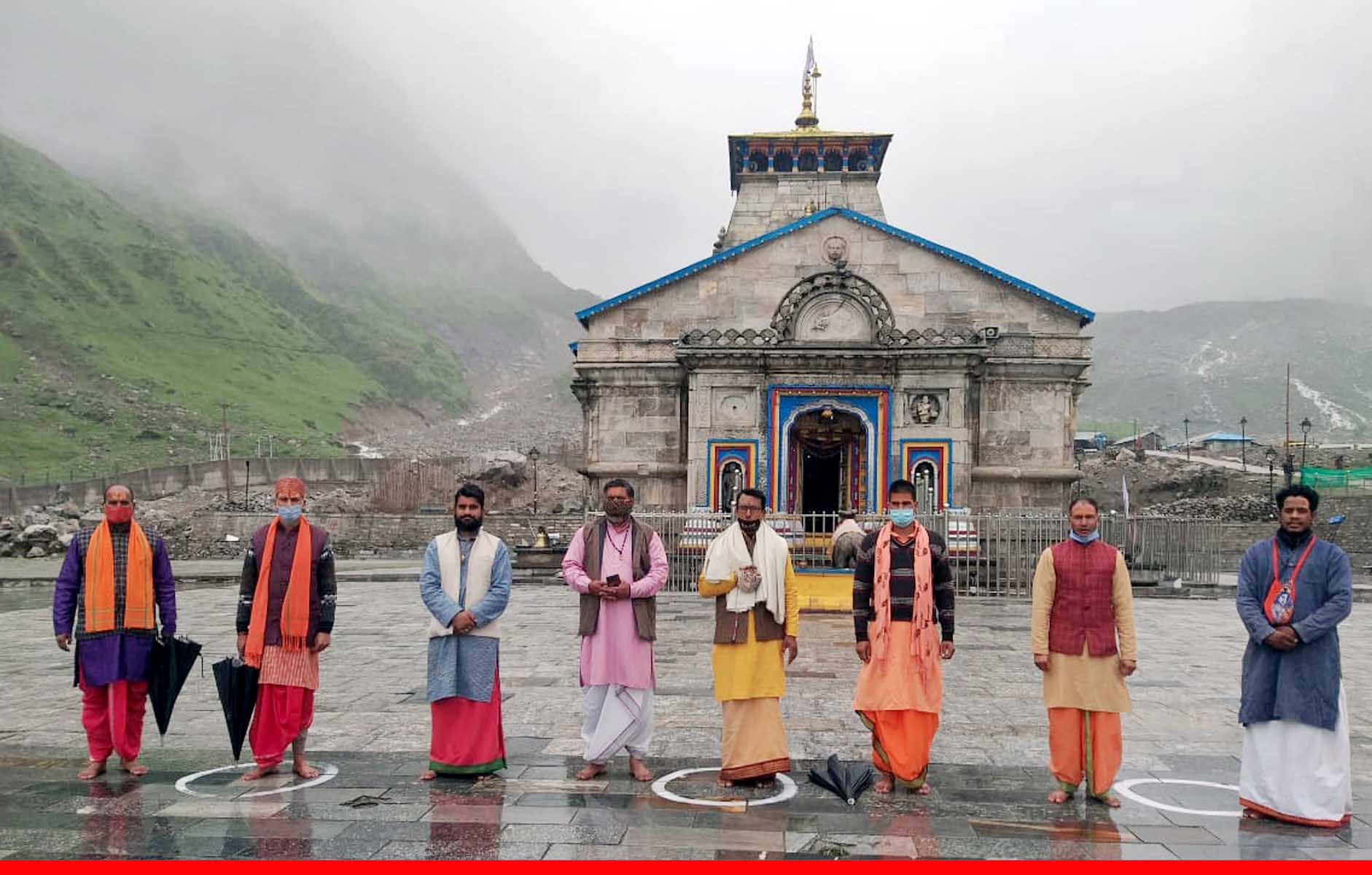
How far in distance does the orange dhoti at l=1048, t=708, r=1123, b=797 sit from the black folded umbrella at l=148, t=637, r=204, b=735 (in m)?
5.27

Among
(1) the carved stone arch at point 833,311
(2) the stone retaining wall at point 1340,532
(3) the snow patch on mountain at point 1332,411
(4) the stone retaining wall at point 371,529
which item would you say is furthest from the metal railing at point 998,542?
(3) the snow patch on mountain at point 1332,411

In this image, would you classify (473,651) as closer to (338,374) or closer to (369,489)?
(369,489)

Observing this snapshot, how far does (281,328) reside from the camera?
102688 mm

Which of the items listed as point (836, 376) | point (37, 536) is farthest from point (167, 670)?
point (37, 536)

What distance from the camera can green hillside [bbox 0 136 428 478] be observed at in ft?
191

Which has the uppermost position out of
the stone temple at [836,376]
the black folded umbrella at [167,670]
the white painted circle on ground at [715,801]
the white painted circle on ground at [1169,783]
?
the stone temple at [836,376]

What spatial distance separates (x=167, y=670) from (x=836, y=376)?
16.7m

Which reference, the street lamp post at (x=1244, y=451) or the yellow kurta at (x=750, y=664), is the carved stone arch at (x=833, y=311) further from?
the street lamp post at (x=1244, y=451)

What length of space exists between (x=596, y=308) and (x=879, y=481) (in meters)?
7.38

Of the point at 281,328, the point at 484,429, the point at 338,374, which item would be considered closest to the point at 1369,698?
the point at 484,429

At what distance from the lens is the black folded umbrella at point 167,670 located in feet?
21.6

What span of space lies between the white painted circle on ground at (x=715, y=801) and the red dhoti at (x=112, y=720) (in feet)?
10.5

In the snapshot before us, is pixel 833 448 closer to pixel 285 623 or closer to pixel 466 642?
pixel 466 642

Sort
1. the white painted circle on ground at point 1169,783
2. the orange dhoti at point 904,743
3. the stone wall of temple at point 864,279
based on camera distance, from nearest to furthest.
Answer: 1. the white painted circle on ground at point 1169,783
2. the orange dhoti at point 904,743
3. the stone wall of temple at point 864,279
